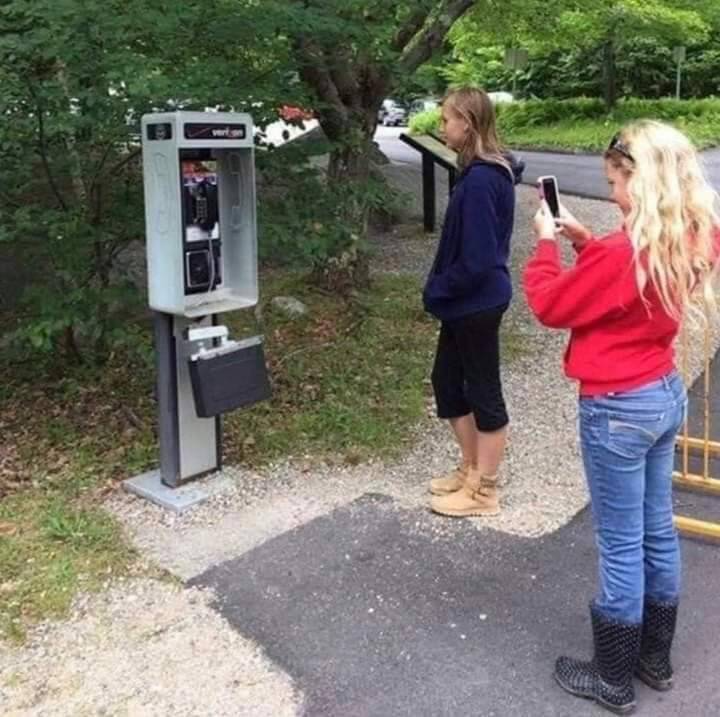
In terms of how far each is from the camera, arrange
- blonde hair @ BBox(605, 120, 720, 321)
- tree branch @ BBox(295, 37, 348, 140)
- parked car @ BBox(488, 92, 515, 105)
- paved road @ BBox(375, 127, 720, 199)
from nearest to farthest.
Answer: blonde hair @ BBox(605, 120, 720, 321), tree branch @ BBox(295, 37, 348, 140), paved road @ BBox(375, 127, 720, 199), parked car @ BBox(488, 92, 515, 105)

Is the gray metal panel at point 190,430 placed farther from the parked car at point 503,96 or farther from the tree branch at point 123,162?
the parked car at point 503,96

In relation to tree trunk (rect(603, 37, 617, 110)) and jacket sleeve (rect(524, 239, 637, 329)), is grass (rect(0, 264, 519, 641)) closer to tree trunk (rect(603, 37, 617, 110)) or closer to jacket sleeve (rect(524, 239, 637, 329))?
jacket sleeve (rect(524, 239, 637, 329))

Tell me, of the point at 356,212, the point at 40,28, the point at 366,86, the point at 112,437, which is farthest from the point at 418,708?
the point at 366,86

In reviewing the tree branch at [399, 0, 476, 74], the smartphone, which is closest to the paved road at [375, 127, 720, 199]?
the tree branch at [399, 0, 476, 74]

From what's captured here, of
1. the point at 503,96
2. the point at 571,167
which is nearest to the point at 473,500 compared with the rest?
the point at 571,167

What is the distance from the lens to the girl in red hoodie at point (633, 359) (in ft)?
8.04

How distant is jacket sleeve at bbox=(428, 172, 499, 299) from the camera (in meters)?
3.58

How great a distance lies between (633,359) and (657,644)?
3.01 feet

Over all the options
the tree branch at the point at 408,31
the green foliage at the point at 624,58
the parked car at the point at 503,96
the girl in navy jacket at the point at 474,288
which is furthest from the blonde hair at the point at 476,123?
the parked car at the point at 503,96

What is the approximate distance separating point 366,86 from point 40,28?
3545 millimetres

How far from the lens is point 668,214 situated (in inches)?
95.7

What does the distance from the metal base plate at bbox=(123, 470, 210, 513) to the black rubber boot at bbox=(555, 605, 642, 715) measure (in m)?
1.93

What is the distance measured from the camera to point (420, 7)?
19.0 ft

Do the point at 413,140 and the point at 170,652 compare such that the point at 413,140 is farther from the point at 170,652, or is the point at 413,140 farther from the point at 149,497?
the point at 170,652
